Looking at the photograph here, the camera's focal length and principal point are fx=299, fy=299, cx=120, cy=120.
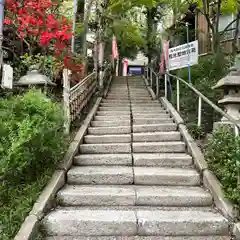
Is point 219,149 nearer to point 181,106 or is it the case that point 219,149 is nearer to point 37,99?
point 37,99

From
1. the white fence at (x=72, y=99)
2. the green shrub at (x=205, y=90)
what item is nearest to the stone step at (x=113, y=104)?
the white fence at (x=72, y=99)

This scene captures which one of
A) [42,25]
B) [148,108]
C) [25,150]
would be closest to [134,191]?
[25,150]

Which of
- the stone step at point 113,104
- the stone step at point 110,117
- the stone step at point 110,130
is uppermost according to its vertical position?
the stone step at point 113,104

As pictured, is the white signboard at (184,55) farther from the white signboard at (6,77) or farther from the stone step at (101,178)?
the white signboard at (6,77)

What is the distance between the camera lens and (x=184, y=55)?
25.7 feet

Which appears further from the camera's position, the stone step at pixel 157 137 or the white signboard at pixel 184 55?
the white signboard at pixel 184 55

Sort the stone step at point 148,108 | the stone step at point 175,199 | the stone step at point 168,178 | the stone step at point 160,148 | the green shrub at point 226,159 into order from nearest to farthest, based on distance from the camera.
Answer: the green shrub at point 226,159 < the stone step at point 175,199 < the stone step at point 168,178 < the stone step at point 160,148 < the stone step at point 148,108

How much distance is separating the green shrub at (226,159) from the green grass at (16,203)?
2381mm

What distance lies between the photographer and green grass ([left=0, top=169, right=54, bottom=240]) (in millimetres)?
3412

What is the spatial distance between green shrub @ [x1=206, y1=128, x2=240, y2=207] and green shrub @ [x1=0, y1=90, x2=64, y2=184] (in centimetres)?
238

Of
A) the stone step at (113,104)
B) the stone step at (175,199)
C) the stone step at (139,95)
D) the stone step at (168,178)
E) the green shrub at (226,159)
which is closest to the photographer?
the green shrub at (226,159)

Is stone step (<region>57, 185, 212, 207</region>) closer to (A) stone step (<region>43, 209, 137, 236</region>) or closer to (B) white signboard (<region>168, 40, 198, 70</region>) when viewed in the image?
(A) stone step (<region>43, 209, 137, 236</region>)

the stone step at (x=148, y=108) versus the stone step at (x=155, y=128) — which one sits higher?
the stone step at (x=148, y=108)

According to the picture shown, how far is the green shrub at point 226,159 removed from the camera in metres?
3.61
